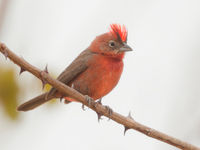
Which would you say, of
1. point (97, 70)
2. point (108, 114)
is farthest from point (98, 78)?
point (108, 114)

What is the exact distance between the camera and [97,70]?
221 inches

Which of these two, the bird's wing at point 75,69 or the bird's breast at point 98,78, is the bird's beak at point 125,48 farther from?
the bird's wing at point 75,69

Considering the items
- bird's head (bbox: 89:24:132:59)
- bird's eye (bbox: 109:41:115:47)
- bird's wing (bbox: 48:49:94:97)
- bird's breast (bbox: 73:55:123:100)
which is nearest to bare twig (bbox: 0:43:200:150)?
bird's breast (bbox: 73:55:123:100)

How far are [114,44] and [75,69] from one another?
877mm

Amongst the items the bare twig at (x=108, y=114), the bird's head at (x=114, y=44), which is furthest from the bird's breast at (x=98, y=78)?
the bare twig at (x=108, y=114)

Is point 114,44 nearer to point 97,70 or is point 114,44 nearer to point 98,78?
point 97,70

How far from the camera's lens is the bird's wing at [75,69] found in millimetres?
5637

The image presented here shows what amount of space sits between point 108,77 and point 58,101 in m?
1.04

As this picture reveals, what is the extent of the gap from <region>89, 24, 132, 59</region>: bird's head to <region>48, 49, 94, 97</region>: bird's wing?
25 centimetres

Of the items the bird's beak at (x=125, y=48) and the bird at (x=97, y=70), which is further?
the bird's beak at (x=125, y=48)

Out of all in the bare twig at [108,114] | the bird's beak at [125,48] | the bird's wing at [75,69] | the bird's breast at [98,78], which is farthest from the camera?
the bird's beak at [125,48]

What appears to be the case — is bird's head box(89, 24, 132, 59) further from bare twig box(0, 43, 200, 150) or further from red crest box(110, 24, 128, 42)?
bare twig box(0, 43, 200, 150)

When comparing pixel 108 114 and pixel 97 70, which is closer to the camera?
pixel 108 114

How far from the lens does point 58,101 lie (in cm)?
487
